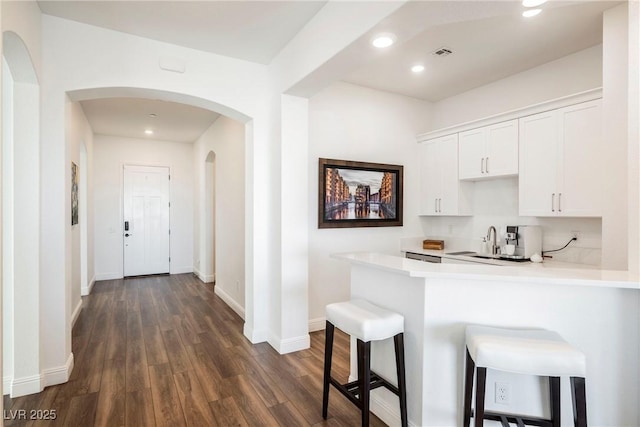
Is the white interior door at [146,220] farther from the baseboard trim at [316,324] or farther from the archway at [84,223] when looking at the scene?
the baseboard trim at [316,324]

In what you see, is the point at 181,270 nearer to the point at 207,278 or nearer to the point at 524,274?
the point at 207,278

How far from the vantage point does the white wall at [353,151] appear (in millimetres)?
3871

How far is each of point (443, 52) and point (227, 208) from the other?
11.7 feet

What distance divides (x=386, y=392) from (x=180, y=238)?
19.8 ft

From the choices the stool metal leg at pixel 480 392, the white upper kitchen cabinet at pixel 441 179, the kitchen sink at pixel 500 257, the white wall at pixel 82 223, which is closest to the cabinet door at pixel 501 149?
the white upper kitchen cabinet at pixel 441 179

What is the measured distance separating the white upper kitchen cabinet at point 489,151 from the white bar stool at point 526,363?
7.64ft

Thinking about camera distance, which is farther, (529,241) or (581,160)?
(529,241)

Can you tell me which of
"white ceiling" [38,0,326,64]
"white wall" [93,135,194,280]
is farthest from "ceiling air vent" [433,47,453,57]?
"white wall" [93,135,194,280]

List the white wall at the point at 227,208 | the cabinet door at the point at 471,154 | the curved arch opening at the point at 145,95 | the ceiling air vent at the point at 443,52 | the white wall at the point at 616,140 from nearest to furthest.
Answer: the white wall at the point at 616,140 → the curved arch opening at the point at 145,95 → the ceiling air vent at the point at 443,52 → the cabinet door at the point at 471,154 → the white wall at the point at 227,208

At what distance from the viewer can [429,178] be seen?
14.8 ft

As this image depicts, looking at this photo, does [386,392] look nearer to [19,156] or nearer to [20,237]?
[20,237]

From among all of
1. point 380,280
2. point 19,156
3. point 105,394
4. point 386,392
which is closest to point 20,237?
point 19,156

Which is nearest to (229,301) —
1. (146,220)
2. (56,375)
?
(56,375)

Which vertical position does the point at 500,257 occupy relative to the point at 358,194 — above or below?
below
